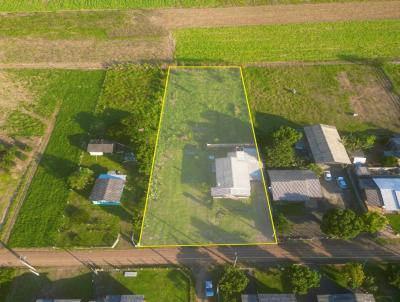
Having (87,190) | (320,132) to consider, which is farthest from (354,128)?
(87,190)

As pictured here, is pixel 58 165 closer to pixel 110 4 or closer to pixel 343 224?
pixel 343 224

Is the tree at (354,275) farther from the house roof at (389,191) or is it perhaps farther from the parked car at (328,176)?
the parked car at (328,176)

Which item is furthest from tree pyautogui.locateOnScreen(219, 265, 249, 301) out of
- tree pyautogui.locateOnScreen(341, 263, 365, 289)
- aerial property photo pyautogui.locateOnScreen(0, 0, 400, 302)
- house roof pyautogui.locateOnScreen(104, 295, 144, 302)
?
tree pyautogui.locateOnScreen(341, 263, 365, 289)

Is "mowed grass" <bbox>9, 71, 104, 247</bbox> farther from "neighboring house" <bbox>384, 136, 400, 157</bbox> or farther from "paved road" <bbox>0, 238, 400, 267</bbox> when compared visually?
"neighboring house" <bbox>384, 136, 400, 157</bbox>

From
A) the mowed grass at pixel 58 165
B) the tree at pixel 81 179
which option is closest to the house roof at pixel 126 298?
the mowed grass at pixel 58 165

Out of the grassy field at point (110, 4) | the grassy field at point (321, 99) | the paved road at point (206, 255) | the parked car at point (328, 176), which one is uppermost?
the grassy field at point (110, 4)

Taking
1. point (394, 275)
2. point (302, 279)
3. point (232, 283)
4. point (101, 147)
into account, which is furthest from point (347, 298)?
point (101, 147)
